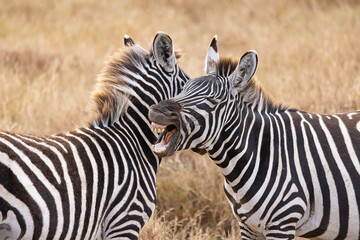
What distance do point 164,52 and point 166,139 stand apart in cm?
88

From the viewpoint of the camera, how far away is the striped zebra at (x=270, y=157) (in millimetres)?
4109

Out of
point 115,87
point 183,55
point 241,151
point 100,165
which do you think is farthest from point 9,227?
point 183,55

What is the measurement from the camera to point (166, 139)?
13.2 ft

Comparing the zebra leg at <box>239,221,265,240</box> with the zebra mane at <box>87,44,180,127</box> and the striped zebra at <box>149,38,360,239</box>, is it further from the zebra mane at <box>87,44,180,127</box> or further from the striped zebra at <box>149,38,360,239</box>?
the zebra mane at <box>87,44,180,127</box>

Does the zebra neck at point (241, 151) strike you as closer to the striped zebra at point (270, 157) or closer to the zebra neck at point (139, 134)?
the striped zebra at point (270, 157)

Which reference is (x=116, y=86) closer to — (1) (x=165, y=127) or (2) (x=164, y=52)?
(2) (x=164, y=52)

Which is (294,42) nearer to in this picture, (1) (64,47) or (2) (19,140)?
(1) (64,47)

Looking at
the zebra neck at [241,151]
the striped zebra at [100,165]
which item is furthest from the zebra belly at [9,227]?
the zebra neck at [241,151]

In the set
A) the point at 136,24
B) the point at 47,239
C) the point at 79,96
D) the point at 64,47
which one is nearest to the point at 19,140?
the point at 47,239

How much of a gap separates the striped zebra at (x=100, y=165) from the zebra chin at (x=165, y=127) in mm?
333

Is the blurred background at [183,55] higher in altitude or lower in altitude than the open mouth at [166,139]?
higher

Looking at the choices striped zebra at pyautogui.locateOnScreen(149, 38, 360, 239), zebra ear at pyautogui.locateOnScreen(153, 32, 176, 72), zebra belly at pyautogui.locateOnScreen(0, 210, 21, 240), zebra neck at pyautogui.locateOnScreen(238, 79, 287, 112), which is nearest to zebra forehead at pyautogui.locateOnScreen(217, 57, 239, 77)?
striped zebra at pyautogui.locateOnScreen(149, 38, 360, 239)

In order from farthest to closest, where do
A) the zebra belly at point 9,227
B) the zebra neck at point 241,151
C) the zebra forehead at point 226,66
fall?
the zebra forehead at point 226,66
the zebra neck at point 241,151
the zebra belly at point 9,227

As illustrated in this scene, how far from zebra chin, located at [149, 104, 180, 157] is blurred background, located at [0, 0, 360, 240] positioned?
91 centimetres
